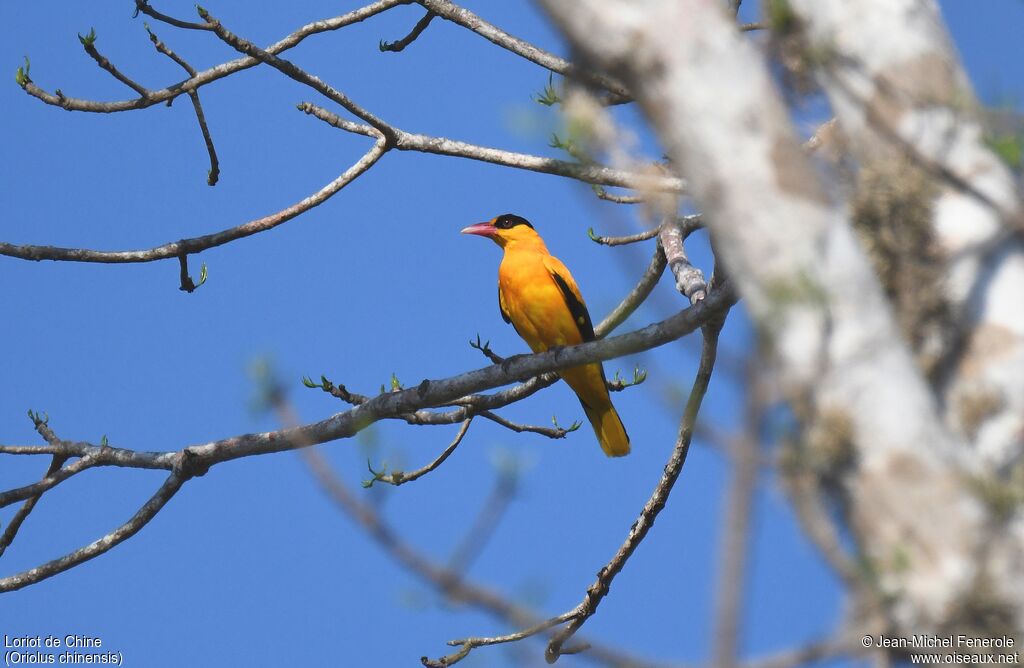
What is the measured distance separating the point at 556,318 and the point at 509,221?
4.75ft

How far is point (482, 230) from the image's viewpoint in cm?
821

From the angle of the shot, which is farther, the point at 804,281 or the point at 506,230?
the point at 506,230

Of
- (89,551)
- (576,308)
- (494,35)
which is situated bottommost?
(89,551)

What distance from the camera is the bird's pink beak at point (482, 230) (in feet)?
26.8

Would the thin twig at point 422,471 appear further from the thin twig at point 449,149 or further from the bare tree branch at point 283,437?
the thin twig at point 449,149

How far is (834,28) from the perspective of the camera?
2.22m

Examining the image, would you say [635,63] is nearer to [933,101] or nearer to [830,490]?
[933,101]

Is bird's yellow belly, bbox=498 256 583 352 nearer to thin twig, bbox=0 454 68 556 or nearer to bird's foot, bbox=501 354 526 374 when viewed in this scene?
bird's foot, bbox=501 354 526 374

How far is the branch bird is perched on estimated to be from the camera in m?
7.02

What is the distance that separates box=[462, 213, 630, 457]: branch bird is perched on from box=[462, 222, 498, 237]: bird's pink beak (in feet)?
2.71

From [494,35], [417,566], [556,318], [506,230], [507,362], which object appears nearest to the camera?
[417,566]

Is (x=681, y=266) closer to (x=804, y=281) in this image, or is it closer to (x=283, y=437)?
(x=283, y=437)

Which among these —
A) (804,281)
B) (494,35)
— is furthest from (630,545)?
(804,281)

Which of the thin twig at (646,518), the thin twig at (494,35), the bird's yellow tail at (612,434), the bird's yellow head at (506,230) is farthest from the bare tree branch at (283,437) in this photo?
the bird's yellow head at (506,230)
